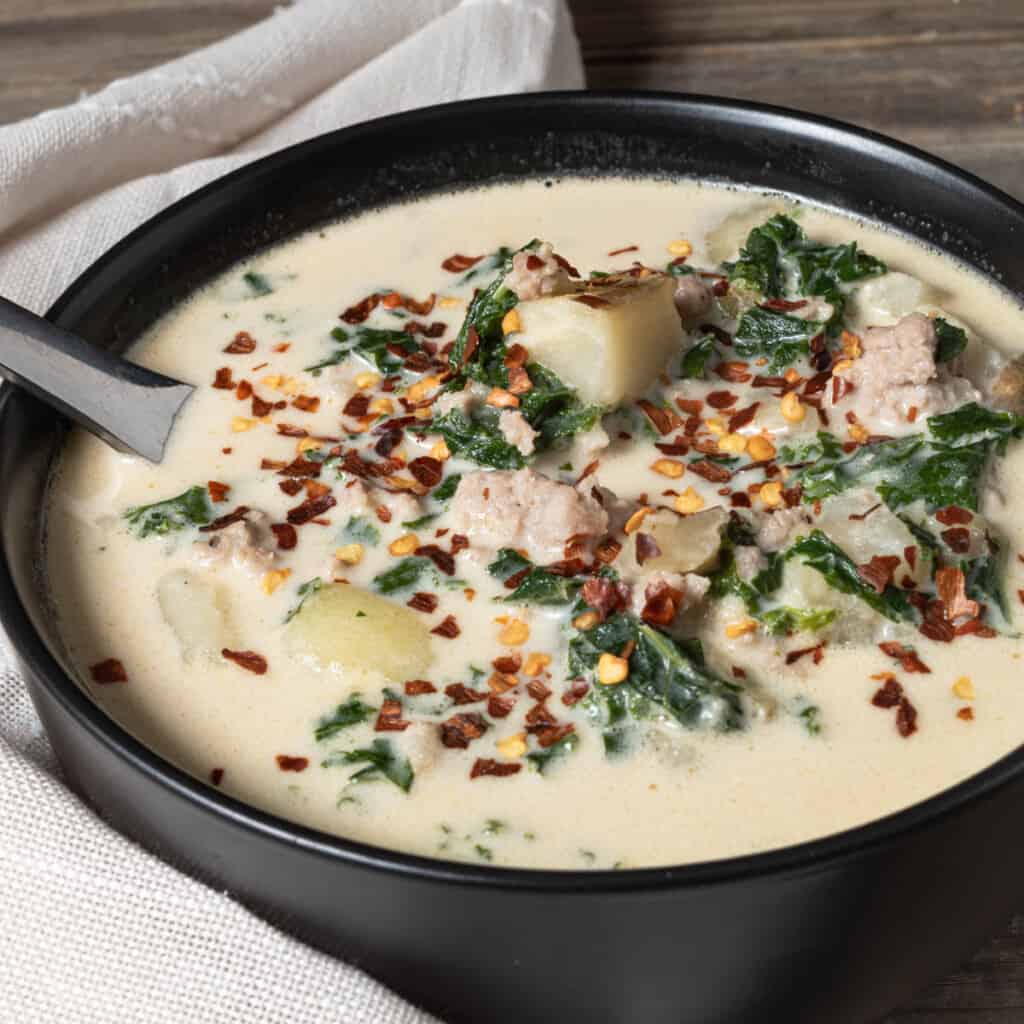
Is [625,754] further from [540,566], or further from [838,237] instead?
[838,237]

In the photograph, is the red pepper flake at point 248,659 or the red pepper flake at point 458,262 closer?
the red pepper flake at point 248,659

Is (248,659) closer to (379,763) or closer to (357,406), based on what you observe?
Answer: (379,763)

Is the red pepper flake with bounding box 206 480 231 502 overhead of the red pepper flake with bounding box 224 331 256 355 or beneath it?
beneath

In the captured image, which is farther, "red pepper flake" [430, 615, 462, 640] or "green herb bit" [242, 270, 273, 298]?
"green herb bit" [242, 270, 273, 298]

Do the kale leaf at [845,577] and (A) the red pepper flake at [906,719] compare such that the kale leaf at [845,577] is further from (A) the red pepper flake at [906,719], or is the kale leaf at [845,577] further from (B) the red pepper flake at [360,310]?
(B) the red pepper flake at [360,310]

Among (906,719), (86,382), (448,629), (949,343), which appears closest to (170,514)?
(86,382)

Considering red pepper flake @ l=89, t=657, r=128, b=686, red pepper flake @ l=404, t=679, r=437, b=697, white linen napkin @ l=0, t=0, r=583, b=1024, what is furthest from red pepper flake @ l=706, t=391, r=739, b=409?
white linen napkin @ l=0, t=0, r=583, b=1024

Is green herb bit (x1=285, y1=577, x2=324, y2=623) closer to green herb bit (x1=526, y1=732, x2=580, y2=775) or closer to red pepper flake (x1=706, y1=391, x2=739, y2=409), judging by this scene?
green herb bit (x1=526, y1=732, x2=580, y2=775)

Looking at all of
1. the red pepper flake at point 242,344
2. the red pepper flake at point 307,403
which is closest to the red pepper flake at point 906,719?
the red pepper flake at point 307,403
